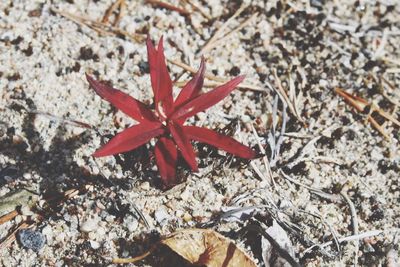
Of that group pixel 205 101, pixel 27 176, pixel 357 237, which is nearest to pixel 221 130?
pixel 205 101

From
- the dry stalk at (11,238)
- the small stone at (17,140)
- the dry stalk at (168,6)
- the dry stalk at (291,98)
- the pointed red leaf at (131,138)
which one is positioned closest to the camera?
the pointed red leaf at (131,138)

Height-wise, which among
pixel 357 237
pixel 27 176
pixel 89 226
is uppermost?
pixel 27 176

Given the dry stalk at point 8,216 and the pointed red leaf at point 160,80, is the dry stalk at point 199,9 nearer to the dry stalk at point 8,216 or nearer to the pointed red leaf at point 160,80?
the pointed red leaf at point 160,80

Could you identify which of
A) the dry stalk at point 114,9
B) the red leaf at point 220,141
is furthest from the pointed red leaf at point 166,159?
the dry stalk at point 114,9

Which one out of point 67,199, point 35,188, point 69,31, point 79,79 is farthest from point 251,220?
point 69,31

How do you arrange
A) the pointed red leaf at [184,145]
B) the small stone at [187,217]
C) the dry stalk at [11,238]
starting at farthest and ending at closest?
the small stone at [187,217] < the dry stalk at [11,238] < the pointed red leaf at [184,145]

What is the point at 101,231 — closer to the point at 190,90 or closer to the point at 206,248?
the point at 206,248
